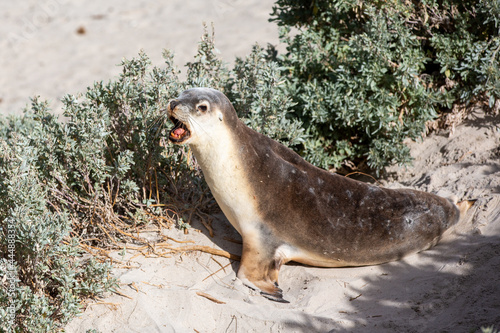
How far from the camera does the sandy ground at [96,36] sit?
35.8 feet

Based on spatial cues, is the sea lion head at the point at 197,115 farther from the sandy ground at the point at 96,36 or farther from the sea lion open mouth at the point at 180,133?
the sandy ground at the point at 96,36

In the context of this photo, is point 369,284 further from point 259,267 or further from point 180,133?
point 180,133

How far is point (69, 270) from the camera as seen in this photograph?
410cm

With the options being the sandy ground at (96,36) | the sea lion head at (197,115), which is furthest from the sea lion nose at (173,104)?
the sandy ground at (96,36)

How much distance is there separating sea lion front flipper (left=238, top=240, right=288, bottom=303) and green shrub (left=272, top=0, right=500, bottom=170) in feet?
5.58

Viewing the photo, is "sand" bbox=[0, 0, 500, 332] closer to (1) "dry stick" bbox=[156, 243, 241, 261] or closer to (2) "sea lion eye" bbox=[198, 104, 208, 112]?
(1) "dry stick" bbox=[156, 243, 241, 261]

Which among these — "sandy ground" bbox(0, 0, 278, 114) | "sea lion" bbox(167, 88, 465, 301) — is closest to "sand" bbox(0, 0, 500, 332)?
"sea lion" bbox(167, 88, 465, 301)

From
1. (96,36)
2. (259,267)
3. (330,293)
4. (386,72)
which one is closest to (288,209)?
(259,267)

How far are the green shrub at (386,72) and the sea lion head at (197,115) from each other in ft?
5.65

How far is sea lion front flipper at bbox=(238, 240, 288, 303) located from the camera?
468 centimetres

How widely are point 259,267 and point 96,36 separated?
9419mm

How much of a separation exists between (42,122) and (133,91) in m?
0.97

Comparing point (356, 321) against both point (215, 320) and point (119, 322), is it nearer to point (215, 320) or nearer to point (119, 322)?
point (215, 320)

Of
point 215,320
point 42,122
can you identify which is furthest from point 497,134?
point 42,122
